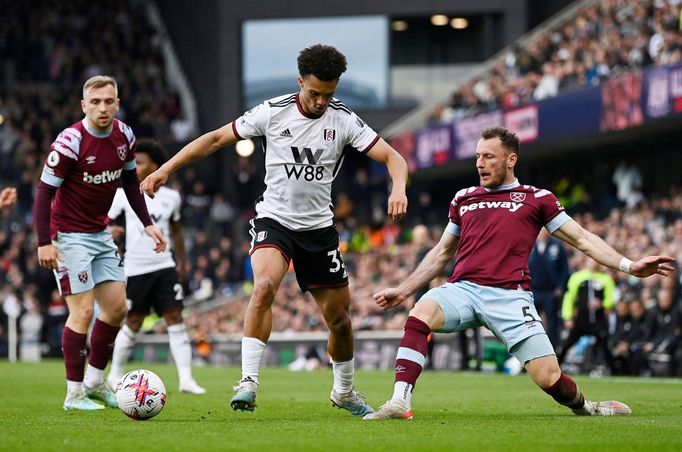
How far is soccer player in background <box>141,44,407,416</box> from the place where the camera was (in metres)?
8.24

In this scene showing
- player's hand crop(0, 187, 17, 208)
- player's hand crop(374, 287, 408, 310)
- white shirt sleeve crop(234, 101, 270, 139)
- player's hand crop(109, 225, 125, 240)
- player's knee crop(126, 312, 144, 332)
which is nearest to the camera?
player's hand crop(374, 287, 408, 310)

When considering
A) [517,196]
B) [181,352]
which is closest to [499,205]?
[517,196]

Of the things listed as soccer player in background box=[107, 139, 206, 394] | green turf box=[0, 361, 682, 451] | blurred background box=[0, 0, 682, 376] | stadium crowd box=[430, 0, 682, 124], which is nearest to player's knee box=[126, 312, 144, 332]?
soccer player in background box=[107, 139, 206, 394]

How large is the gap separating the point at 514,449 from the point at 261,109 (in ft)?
10.8

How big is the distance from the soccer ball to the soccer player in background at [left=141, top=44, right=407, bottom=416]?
59 cm

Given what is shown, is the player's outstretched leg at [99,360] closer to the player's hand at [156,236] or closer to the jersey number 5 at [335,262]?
the player's hand at [156,236]

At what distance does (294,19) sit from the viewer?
124 feet

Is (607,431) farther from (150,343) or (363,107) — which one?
(363,107)

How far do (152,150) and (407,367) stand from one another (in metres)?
4.98

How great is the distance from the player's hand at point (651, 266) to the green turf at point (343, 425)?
976 mm

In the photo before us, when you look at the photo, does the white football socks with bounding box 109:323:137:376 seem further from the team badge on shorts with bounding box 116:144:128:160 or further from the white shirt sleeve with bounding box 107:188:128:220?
the team badge on shorts with bounding box 116:144:128:160

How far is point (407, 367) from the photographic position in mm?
7891

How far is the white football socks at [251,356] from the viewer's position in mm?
8109

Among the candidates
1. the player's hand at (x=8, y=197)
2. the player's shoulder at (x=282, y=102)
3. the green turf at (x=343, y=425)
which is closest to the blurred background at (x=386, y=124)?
the green turf at (x=343, y=425)
